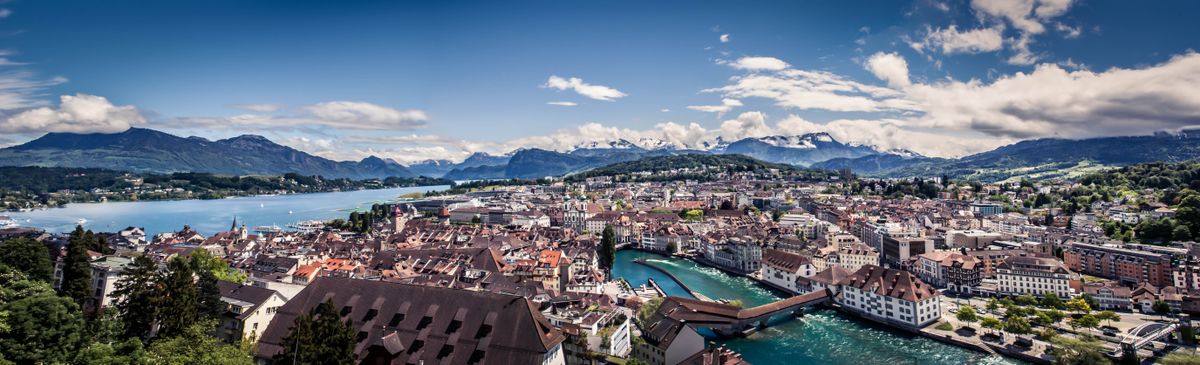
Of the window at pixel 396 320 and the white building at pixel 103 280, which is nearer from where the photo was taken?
the window at pixel 396 320

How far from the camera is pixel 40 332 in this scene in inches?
472

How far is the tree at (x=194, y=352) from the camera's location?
12001 mm

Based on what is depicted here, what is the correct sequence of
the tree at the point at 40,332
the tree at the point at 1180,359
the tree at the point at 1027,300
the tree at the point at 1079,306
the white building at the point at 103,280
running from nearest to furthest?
the tree at the point at 40,332 → the tree at the point at 1180,359 → the white building at the point at 103,280 → the tree at the point at 1079,306 → the tree at the point at 1027,300

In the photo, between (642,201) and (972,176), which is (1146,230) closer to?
(642,201)

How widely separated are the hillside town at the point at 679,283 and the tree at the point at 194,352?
1074mm

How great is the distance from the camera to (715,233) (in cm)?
4956

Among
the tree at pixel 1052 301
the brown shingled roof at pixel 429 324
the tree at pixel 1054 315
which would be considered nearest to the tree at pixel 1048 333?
the tree at pixel 1054 315

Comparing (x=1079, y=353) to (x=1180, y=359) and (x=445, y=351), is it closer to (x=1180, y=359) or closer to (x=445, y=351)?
(x=1180, y=359)

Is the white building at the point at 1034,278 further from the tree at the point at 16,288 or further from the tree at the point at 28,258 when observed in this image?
the tree at the point at 28,258

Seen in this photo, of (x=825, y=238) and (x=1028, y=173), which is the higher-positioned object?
(x=1028, y=173)

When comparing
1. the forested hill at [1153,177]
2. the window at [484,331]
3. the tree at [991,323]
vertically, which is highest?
Result: the forested hill at [1153,177]

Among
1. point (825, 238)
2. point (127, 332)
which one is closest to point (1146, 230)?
point (825, 238)

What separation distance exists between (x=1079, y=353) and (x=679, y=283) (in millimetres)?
19318

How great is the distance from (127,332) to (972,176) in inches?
7767
